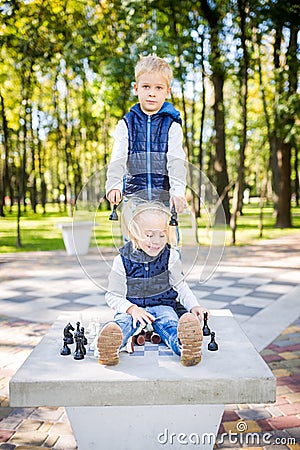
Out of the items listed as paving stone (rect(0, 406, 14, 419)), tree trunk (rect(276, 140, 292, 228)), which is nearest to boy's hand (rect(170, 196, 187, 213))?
paving stone (rect(0, 406, 14, 419))

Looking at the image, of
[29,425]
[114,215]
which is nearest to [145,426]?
[29,425]

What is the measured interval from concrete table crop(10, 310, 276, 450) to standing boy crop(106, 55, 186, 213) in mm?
948

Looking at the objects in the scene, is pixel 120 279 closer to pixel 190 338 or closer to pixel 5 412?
pixel 190 338

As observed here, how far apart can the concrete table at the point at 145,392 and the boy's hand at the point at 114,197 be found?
907 millimetres

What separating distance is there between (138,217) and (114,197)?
0.70 ft

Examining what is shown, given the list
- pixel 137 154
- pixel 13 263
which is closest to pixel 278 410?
pixel 137 154

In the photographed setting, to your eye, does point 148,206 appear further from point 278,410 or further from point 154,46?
point 154,46

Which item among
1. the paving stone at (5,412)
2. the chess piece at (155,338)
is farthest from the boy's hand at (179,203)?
the paving stone at (5,412)

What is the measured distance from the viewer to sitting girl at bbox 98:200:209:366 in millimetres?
2936

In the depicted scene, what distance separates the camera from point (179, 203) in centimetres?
307

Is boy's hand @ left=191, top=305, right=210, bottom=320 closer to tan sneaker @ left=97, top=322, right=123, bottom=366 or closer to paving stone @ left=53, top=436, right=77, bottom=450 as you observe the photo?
tan sneaker @ left=97, top=322, right=123, bottom=366

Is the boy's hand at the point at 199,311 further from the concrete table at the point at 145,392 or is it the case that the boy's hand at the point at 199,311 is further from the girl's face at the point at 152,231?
the girl's face at the point at 152,231

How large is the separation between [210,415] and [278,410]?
93 cm

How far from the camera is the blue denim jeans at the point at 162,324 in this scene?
9.28 feet
